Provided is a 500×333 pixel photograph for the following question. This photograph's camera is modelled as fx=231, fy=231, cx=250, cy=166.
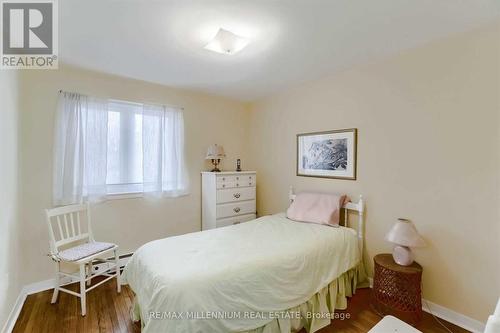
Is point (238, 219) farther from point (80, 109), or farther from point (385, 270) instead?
point (80, 109)

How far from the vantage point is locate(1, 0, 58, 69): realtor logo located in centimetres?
158

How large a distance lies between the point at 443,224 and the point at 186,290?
2.13 metres

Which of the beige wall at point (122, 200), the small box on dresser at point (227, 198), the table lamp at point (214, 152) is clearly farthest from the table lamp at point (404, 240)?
the beige wall at point (122, 200)

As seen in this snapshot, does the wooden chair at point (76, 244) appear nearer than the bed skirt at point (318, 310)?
No

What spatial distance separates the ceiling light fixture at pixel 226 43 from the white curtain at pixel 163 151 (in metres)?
1.40

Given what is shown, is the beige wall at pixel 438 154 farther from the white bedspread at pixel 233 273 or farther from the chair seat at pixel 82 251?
the chair seat at pixel 82 251

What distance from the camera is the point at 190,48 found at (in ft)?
6.86

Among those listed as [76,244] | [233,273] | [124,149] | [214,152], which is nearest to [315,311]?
[233,273]

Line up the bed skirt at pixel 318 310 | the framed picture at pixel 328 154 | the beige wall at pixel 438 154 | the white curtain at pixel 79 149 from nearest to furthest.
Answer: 1. the bed skirt at pixel 318 310
2. the beige wall at pixel 438 154
3. the white curtain at pixel 79 149
4. the framed picture at pixel 328 154

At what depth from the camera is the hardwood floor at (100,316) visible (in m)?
1.86

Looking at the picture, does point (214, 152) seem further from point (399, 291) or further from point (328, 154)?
point (399, 291)

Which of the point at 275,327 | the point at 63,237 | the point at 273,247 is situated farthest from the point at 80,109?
the point at 275,327

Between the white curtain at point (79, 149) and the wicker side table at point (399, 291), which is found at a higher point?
the white curtain at point (79, 149)

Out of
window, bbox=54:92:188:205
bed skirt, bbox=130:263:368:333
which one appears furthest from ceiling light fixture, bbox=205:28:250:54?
bed skirt, bbox=130:263:368:333
